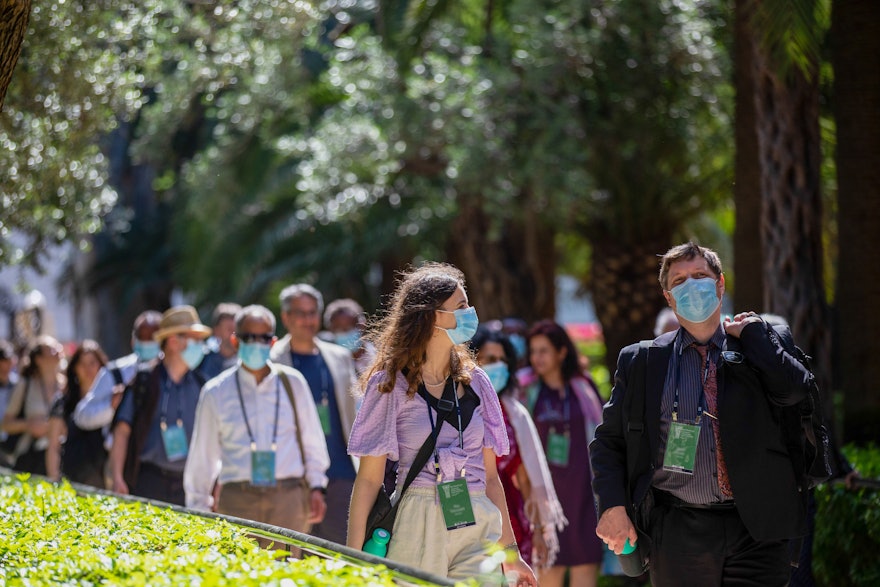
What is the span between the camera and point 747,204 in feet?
36.8

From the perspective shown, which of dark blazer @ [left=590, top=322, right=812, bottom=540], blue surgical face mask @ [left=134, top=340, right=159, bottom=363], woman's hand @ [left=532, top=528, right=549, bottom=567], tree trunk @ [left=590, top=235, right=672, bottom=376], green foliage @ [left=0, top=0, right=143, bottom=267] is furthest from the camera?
tree trunk @ [left=590, top=235, right=672, bottom=376]

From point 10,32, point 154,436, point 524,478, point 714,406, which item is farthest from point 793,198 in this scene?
point 10,32

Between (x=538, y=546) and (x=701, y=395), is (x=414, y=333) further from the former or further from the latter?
(x=538, y=546)

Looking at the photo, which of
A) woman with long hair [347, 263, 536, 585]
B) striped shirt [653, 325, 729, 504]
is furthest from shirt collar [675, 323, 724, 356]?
woman with long hair [347, 263, 536, 585]

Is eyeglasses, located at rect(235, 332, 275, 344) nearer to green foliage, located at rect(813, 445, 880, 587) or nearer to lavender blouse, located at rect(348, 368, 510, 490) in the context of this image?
lavender blouse, located at rect(348, 368, 510, 490)

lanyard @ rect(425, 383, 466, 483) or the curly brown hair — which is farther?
the curly brown hair

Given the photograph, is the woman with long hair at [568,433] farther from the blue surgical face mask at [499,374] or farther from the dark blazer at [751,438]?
the dark blazer at [751,438]

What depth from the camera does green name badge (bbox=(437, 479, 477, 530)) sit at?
16.4ft

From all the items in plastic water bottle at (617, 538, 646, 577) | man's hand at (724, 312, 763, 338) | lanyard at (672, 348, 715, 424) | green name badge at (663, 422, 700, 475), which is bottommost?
plastic water bottle at (617, 538, 646, 577)

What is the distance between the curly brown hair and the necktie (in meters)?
0.96

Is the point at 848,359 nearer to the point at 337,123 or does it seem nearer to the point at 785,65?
the point at 785,65

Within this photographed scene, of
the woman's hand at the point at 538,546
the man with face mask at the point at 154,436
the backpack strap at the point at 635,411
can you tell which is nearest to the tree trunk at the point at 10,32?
the backpack strap at the point at 635,411

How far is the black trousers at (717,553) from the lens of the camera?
5000 millimetres

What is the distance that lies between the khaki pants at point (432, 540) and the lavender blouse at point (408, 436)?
3.1 inches
